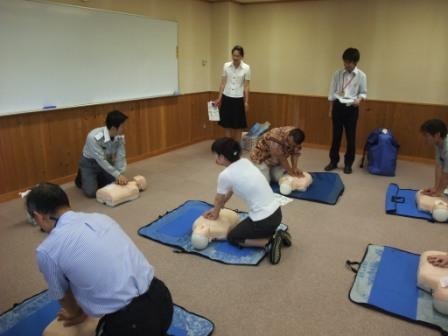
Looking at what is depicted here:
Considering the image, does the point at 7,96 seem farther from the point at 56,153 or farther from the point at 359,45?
the point at 359,45

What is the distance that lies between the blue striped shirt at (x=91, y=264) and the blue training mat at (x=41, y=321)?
0.54 metres

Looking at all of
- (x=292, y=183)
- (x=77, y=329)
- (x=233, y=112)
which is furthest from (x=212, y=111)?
(x=77, y=329)

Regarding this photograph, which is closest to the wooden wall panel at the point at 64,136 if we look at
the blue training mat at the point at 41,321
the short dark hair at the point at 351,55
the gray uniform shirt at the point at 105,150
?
the gray uniform shirt at the point at 105,150

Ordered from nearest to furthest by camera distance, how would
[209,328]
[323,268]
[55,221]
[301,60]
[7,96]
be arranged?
[55,221] < [209,328] < [323,268] < [7,96] < [301,60]

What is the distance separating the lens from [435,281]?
202 centimetres

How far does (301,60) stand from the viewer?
17.4 feet

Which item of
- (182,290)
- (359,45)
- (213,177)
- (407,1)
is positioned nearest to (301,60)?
(359,45)

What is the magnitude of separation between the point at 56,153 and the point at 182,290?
7.64ft

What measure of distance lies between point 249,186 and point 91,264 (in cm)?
122

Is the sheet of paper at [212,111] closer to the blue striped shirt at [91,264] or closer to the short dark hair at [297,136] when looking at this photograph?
the short dark hair at [297,136]

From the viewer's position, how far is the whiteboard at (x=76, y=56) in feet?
10.7

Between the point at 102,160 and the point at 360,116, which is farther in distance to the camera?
the point at 360,116

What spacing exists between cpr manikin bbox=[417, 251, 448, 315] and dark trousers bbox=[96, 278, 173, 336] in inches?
54.5

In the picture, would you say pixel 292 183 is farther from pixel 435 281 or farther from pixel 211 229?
pixel 435 281
